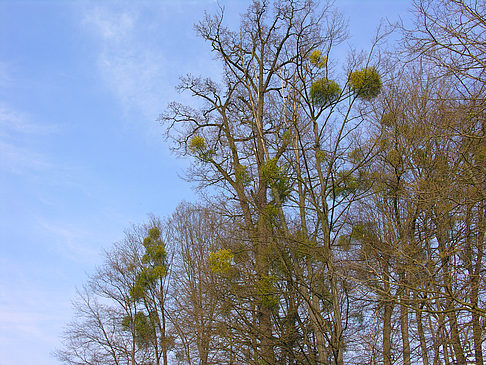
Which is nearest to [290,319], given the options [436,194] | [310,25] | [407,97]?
[436,194]

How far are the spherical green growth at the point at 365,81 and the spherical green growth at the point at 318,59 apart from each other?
826 millimetres

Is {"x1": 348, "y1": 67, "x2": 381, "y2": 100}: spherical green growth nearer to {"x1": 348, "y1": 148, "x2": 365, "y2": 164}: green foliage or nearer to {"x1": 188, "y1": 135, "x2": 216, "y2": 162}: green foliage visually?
{"x1": 348, "y1": 148, "x2": 365, "y2": 164}: green foliage

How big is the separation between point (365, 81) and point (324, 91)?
629 millimetres

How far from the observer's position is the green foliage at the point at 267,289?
685cm

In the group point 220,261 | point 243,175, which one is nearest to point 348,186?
point 220,261

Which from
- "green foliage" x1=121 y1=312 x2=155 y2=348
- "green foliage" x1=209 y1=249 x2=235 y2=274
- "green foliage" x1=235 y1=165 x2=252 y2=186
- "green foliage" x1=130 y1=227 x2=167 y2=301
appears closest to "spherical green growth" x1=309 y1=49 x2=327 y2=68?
"green foliage" x1=235 y1=165 x2=252 y2=186

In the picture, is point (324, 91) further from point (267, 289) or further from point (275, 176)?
point (267, 289)

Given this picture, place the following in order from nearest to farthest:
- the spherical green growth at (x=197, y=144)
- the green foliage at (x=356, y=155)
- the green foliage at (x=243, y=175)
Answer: the green foliage at (x=356, y=155) < the green foliage at (x=243, y=175) < the spherical green growth at (x=197, y=144)

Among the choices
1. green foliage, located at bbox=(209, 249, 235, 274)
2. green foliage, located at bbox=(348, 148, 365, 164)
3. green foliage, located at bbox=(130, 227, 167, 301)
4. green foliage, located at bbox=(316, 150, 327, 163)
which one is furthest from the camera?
green foliage, located at bbox=(130, 227, 167, 301)

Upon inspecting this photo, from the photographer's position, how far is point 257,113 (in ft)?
24.5

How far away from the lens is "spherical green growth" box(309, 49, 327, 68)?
7.16 meters

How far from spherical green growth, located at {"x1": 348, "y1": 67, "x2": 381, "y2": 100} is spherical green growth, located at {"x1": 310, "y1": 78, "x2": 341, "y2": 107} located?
0.85ft

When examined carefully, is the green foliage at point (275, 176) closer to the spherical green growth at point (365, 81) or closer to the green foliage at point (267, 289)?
the green foliage at point (267, 289)

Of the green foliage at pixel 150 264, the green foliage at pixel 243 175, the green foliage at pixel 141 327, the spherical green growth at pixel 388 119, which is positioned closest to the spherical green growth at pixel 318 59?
the spherical green growth at pixel 388 119
